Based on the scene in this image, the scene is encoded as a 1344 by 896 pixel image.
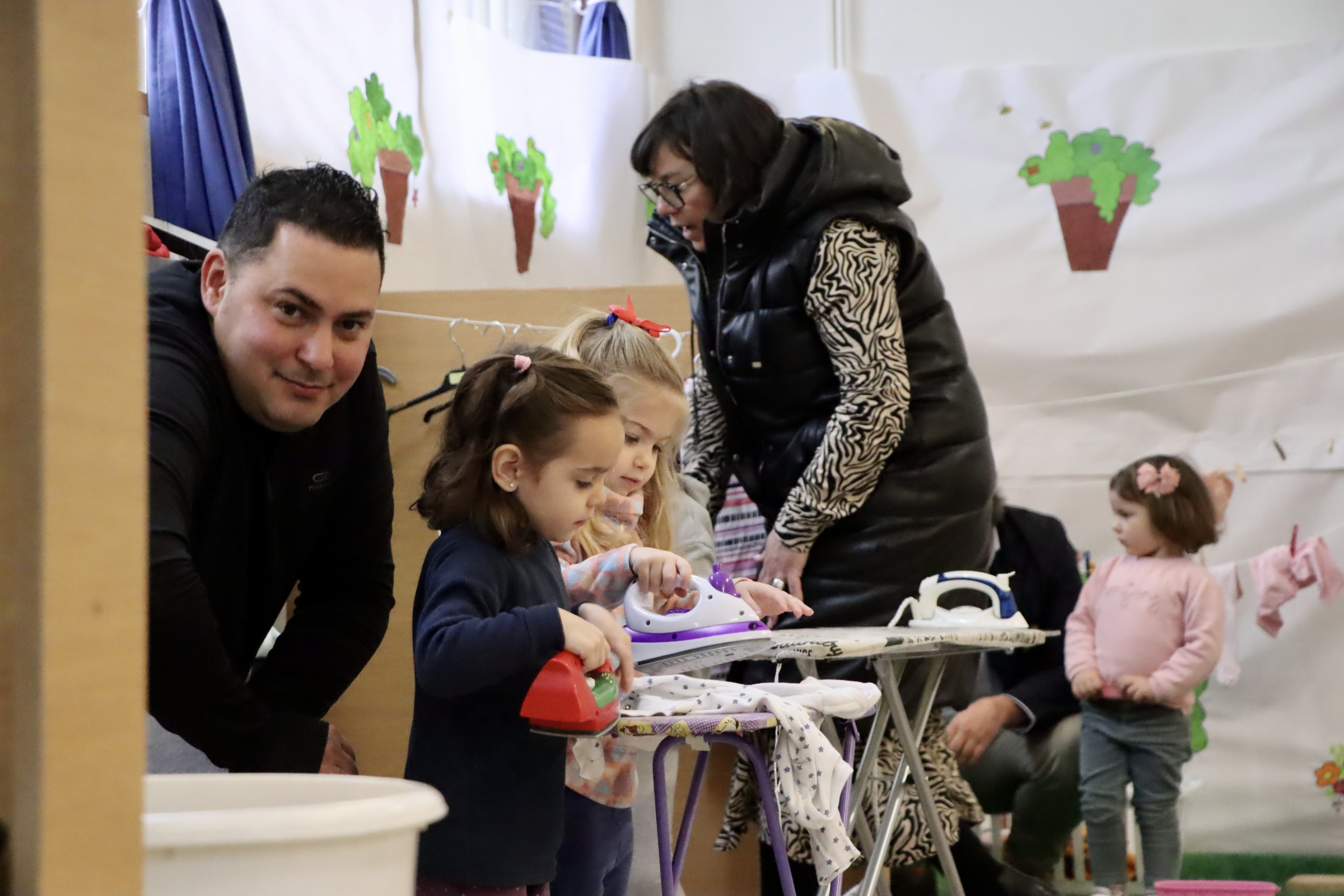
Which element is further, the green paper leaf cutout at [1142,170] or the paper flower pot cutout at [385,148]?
the green paper leaf cutout at [1142,170]

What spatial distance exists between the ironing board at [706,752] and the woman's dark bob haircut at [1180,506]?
5.58 feet

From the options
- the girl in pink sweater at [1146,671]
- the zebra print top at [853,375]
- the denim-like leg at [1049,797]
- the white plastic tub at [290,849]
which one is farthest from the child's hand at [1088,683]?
the white plastic tub at [290,849]

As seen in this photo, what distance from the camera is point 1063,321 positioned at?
3.92 meters

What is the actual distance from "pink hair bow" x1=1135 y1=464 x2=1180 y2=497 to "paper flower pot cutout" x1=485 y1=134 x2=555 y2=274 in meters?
1.82

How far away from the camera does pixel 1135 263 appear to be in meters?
3.91

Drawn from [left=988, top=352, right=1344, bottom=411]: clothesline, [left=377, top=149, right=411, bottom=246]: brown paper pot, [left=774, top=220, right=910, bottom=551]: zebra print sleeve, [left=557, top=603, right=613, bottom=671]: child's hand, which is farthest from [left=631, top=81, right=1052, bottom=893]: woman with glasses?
[left=988, top=352, right=1344, bottom=411]: clothesline

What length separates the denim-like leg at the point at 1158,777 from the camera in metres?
2.80

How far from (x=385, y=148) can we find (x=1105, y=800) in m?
2.24

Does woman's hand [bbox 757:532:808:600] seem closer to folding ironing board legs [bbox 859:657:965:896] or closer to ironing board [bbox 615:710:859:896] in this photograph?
folding ironing board legs [bbox 859:657:965:896]

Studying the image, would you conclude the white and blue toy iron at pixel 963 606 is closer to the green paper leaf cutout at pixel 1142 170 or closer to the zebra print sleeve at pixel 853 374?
the zebra print sleeve at pixel 853 374

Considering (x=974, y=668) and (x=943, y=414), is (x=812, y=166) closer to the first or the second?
(x=943, y=414)

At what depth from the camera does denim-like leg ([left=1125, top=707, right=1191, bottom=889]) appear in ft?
9.20

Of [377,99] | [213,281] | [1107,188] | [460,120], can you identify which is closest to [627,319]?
[213,281]

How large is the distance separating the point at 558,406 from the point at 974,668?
131 cm
